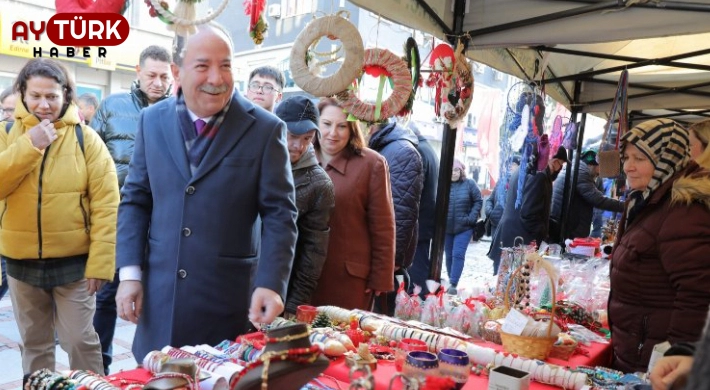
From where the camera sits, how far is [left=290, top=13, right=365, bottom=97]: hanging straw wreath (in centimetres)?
243

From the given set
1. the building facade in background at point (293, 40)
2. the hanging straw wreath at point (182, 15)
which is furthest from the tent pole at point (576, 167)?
the hanging straw wreath at point (182, 15)

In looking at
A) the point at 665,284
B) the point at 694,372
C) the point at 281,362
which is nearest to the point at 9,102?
the point at 281,362

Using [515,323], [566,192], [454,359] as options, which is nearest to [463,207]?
[566,192]

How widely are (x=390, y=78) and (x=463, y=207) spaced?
3.74 metres

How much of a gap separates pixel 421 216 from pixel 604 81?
9.35ft

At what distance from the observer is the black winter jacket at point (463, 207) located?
20.5ft

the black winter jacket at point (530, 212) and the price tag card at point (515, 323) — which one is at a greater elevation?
the black winter jacket at point (530, 212)

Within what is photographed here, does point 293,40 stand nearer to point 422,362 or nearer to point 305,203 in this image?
point 305,203

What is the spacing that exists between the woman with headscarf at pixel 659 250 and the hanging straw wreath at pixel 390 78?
3.44 ft

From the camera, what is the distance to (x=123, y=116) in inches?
128

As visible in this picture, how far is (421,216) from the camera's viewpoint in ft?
13.7

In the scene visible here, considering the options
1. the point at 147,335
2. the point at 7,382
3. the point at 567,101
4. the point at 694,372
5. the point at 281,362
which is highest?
the point at 567,101

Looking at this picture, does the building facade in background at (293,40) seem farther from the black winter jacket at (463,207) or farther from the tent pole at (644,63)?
the tent pole at (644,63)

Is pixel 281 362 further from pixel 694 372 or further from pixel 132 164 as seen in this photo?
pixel 132 164
